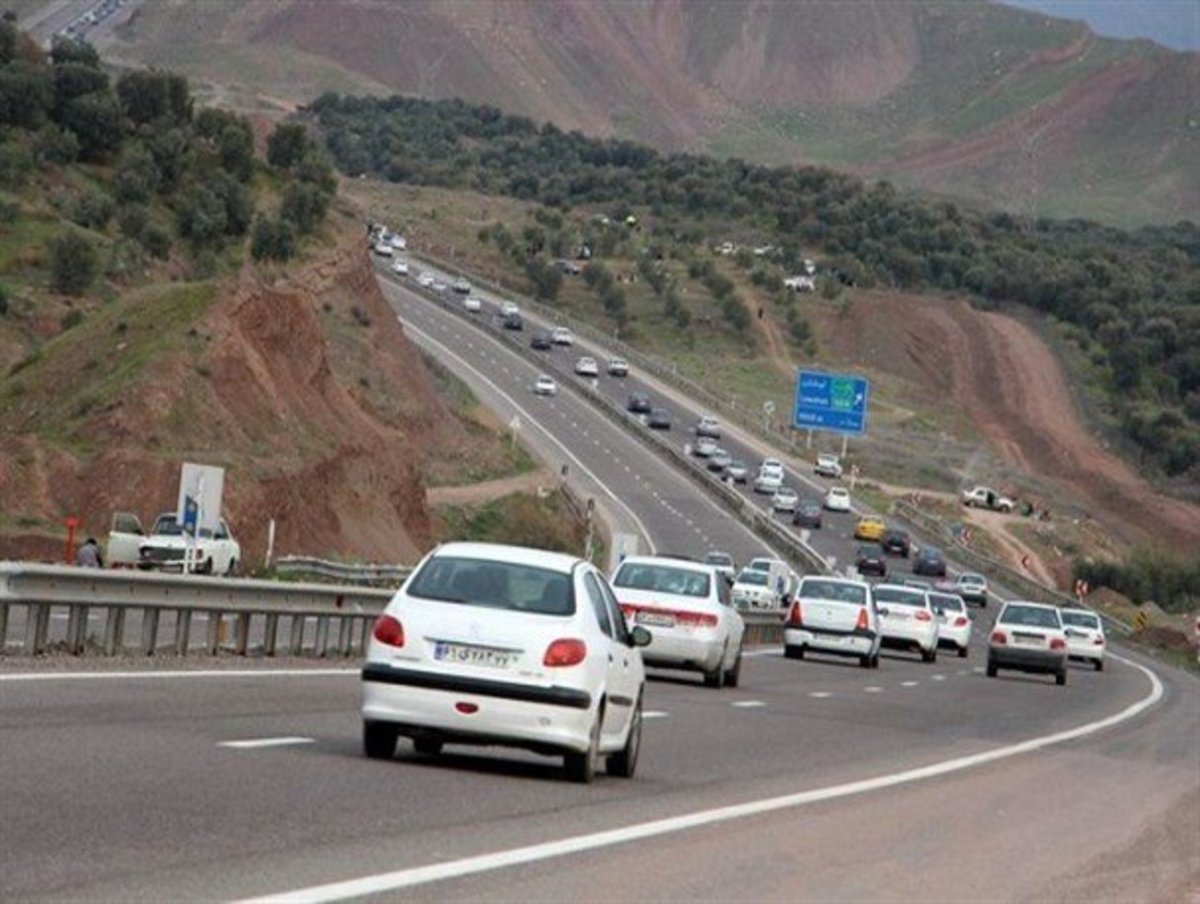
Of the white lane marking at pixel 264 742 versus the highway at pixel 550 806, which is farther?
the white lane marking at pixel 264 742

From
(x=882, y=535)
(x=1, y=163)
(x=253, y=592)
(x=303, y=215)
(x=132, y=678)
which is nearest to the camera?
(x=132, y=678)

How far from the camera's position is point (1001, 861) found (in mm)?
17562

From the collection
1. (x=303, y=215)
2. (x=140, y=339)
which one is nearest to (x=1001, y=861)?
(x=140, y=339)

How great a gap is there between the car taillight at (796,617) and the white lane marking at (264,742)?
28057 millimetres

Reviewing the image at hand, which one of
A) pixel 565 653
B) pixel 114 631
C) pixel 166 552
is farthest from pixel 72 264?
pixel 565 653

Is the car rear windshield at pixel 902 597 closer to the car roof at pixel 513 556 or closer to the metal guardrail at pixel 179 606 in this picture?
the metal guardrail at pixel 179 606

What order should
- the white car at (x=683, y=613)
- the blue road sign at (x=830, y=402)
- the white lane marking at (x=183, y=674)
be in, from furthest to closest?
the blue road sign at (x=830, y=402) → the white car at (x=683, y=613) → the white lane marking at (x=183, y=674)

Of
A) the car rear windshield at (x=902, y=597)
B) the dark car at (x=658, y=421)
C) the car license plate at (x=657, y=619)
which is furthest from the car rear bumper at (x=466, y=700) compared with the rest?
the dark car at (x=658, y=421)

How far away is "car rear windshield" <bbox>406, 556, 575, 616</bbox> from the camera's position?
60.0 ft

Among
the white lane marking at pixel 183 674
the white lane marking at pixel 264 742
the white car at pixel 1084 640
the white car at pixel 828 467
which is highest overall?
the white car at pixel 828 467

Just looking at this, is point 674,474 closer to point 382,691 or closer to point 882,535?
point 882,535

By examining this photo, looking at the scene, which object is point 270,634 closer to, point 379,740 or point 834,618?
point 379,740

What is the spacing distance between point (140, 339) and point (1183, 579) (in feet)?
235

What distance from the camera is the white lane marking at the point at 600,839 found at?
1221cm
